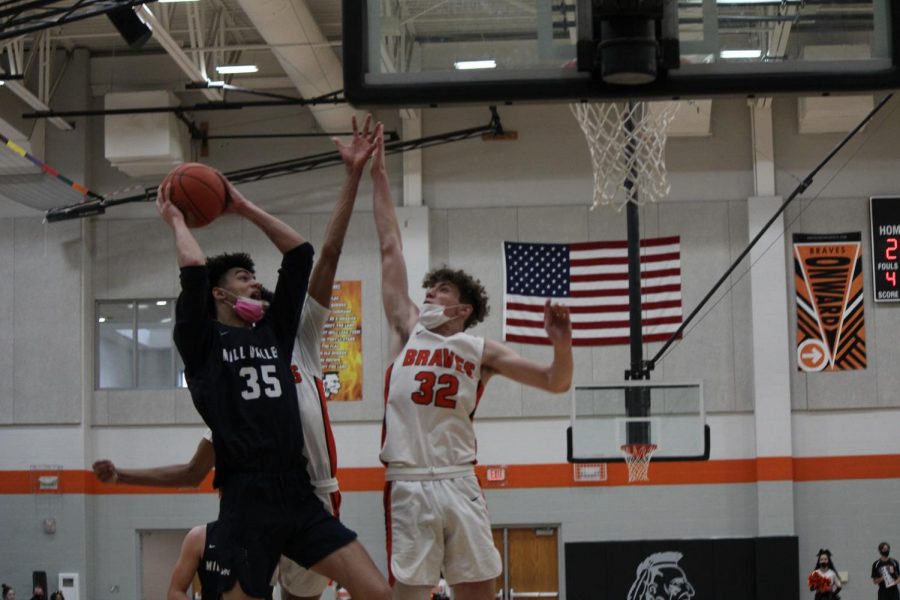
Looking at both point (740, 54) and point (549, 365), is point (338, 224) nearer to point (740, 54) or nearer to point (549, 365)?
point (549, 365)

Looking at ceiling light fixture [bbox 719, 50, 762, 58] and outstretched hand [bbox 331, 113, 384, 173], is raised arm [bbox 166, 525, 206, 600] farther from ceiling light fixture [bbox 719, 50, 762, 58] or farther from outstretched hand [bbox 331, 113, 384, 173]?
ceiling light fixture [bbox 719, 50, 762, 58]

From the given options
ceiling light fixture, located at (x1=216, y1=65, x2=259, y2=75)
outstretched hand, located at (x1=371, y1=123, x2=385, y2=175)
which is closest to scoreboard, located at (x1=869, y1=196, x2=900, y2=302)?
ceiling light fixture, located at (x1=216, y1=65, x2=259, y2=75)

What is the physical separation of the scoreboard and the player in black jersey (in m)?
15.2

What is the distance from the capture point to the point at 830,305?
18.8 meters

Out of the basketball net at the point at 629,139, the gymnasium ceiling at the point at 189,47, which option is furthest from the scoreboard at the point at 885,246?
the gymnasium ceiling at the point at 189,47

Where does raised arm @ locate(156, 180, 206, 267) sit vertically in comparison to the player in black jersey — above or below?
above

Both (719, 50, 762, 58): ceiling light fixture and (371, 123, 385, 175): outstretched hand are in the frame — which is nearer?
(719, 50, 762, 58): ceiling light fixture

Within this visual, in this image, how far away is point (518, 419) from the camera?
62.4 feet

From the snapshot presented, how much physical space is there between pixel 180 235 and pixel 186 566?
2.00 metres

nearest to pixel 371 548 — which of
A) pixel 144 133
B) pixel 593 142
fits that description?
pixel 144 133

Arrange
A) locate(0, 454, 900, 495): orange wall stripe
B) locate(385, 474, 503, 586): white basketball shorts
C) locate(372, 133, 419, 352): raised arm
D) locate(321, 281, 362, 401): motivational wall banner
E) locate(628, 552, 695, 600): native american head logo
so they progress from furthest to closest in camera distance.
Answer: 1. locate(321, 281, 362, 401): motivational wall banner
2. locate(0, 454, 900, 495): orange wall stripe
3. locate(628, 552, 695, 600): native american head logo
4. locate(372, 133, 419, 352): raised arm
5. locate(385, 474, 503, 586): white basketball shorts

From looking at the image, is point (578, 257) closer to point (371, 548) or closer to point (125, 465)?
point (371, 548)

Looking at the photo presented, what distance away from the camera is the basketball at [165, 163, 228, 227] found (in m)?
5.42

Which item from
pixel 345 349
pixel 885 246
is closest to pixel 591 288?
pixel 345 349
